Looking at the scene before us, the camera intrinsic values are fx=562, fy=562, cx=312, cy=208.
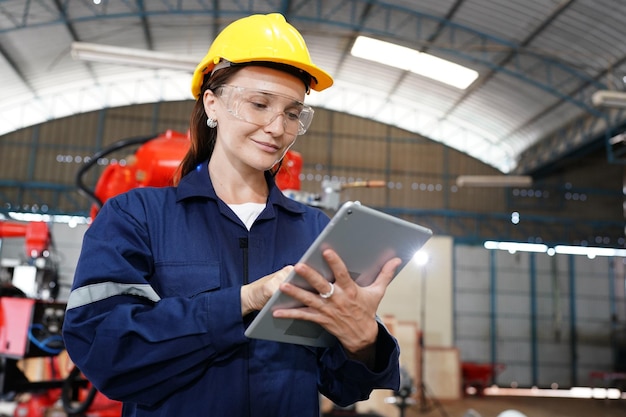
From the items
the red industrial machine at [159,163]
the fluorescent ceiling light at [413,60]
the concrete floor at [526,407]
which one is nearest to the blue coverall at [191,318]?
the red industrial machine at [159,163]

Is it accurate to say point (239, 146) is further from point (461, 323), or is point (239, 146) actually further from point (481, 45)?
point (461, 323)

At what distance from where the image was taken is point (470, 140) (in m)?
22.2

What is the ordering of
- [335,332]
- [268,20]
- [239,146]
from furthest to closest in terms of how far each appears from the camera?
[268,20], [239,146], [335,332]

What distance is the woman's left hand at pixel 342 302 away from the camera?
1.32 metres

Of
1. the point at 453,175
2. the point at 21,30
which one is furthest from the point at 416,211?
the point at 21,30

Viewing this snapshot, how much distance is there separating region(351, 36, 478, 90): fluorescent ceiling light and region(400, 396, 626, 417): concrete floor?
24.5ft

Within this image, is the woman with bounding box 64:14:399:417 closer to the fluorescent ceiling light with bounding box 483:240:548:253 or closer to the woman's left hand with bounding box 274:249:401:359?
the woman's left hand with bounding box 274:249:401:359

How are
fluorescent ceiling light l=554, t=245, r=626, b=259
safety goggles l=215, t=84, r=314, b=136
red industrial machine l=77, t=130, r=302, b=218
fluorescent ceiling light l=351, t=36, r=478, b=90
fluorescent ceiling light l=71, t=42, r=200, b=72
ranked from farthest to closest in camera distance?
fluorescent ceiling light l=554, t=245, r=626, b=259
fluorescent ceiling light l=351, t=36, r=478, b=90
fluorescent ceiling light l=71, t=42, r=200, b=72
red industrial machine l=77, t=130, r=302, b=218
safety goggles l=215, t=84, r=314, b=136

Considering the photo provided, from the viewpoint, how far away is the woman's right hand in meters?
1.38

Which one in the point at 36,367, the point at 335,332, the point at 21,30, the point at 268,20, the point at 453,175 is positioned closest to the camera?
the point at 335,332

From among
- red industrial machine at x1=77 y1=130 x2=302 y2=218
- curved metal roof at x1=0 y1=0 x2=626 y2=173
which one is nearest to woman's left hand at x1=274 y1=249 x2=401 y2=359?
red industrial machine at x1=77 y1=130 x2=302 y2=218

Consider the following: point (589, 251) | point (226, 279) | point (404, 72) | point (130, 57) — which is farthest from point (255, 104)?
point (589, 251)

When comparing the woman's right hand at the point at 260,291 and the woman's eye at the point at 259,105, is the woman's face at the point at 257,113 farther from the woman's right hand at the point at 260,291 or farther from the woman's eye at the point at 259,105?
the woman's right hand at the point at 260,291

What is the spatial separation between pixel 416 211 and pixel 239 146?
20.1m
